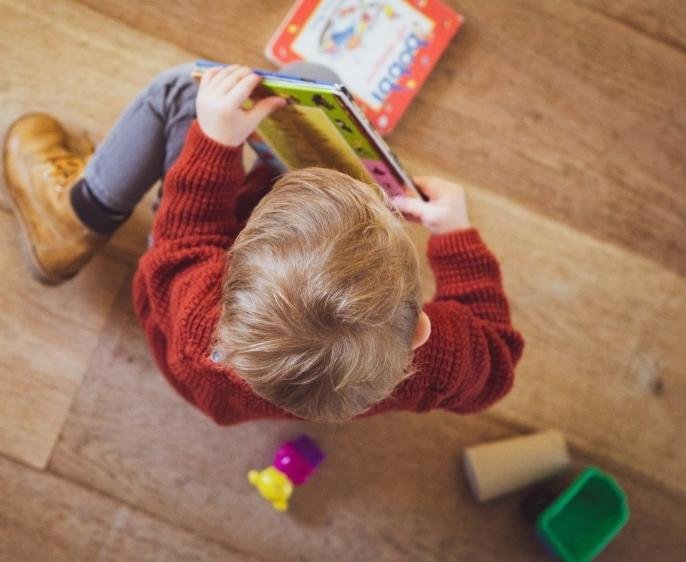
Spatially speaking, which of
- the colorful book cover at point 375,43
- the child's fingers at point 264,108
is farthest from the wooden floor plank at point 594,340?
the child's fingers at point 264,108

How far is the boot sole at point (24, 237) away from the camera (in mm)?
764

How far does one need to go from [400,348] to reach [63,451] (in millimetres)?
568

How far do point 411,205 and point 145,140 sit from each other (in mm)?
309

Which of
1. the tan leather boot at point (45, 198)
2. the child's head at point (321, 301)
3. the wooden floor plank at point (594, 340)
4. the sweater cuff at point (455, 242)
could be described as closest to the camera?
the child's head at point (321, 301)

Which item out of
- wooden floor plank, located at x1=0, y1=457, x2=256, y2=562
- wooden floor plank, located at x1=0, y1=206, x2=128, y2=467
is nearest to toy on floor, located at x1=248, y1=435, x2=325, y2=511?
wooden floor plank, located at x1=0, y1=457, x2=256, y2=562

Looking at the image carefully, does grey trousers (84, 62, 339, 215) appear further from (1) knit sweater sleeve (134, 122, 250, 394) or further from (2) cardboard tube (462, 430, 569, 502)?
(2) cardboard tube (462, 430, 569, 502)

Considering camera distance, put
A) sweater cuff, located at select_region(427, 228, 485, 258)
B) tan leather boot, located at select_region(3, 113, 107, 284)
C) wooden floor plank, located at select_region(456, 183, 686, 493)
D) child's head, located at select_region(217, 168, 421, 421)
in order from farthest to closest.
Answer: wooden floor plank, located at select_region(456, 183, 686, 493) → tan leather boot, located at select_region(3, 113, 107, 284) → sweater cuff, located at select_region(427, 228, 485, 258) → child's head, located at select_region(217, 168, 421, 421)

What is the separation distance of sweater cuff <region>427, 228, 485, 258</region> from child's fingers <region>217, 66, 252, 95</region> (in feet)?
0.85

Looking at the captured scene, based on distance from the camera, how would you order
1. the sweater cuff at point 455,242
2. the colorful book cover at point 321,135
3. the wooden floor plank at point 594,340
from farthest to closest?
the wooden floor plank at point 594,340 < the sweater cuff at point 455,242 < the colorful book cover at point 321,135

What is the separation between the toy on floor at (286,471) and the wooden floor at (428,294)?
3 centimetres

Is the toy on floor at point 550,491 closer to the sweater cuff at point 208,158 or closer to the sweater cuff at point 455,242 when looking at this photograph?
the sweater cuff at point 455,242

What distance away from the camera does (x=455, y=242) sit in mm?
648

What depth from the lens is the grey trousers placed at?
0.68m

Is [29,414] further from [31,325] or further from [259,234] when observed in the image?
[259,234]
